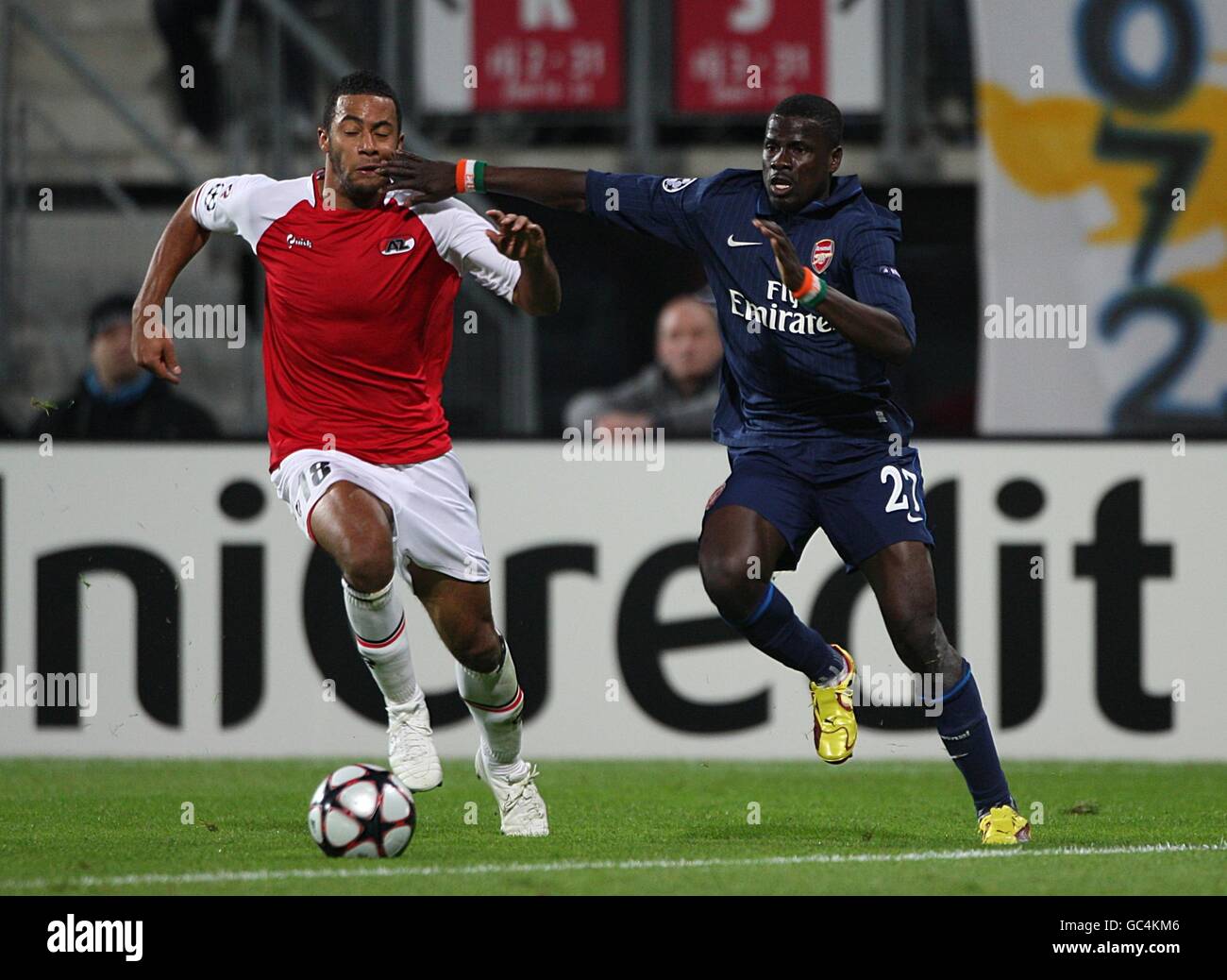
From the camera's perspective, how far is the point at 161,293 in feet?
22.6

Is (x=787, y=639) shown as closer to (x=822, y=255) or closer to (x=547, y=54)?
(x=822, y=255)

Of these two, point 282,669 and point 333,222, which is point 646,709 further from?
point 333,222

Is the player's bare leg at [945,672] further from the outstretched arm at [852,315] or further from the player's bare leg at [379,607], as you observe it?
the player's bare leg at [379,607]

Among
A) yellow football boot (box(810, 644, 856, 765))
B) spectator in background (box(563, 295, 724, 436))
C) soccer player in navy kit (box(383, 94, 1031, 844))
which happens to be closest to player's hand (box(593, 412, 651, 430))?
spectator in background (box(563, 295, 724, 436))

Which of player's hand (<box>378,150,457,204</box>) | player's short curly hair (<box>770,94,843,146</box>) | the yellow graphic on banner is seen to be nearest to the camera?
player's short curly hair (<box>770,94,843,146</box>)

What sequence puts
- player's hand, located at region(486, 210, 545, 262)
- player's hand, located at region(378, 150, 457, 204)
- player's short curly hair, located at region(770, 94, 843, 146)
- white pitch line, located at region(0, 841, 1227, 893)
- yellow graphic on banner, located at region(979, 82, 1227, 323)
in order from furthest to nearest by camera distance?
yellow graphic on banner, located at region(979, 82, 1227, 323), player's hand, located at region(378, 150, 457, 204), player's short curly hair, located at region(770, 94, 843, 146), player's hand, located at region(486, 210, 545, 262), white pitch line, located at region(0, 841, 1227, 893)

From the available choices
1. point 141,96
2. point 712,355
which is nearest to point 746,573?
point 712,355

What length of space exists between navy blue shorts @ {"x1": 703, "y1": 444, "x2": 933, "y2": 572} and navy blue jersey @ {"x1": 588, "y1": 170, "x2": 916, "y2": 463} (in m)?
0.07

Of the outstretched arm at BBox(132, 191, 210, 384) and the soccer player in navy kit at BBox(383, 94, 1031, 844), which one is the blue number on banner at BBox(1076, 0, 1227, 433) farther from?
the outstretched arm at BBox(132, 191, 210, 384)

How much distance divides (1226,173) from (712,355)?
3.08 meters

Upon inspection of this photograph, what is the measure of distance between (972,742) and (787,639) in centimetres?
66

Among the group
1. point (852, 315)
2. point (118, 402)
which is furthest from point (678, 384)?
point (852, 315)

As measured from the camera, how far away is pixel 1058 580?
9.59 m

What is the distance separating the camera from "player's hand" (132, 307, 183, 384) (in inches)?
261
